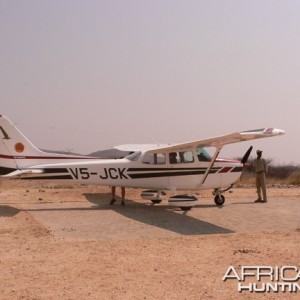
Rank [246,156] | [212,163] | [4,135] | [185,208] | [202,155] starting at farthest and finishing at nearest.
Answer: [246,156], [202,155], [4,135], [212,163], [185,208]

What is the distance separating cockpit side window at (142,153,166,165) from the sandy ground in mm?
1533

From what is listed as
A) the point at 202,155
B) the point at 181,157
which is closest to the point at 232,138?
the point at 202,155

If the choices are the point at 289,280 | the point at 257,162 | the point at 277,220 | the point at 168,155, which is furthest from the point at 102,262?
the point at 257,162

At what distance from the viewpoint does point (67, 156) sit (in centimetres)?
1508

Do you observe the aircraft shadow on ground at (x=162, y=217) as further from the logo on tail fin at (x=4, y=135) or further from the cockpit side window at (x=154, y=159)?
the logo on tail fin at (x=4, y=135)

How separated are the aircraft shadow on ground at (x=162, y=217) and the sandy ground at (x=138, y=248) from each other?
3cm

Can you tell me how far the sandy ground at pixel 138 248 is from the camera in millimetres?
5262

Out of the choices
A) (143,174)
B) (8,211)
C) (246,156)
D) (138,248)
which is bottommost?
(8,211)

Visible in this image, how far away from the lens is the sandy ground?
17.3ft

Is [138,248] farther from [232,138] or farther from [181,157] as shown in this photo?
[181,157]

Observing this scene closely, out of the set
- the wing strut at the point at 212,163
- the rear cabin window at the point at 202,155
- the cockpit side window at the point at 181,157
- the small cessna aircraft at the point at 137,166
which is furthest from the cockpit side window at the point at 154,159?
the wing strut at the point at 212,163

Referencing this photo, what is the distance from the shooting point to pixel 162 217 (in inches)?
470

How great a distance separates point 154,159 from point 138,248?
6820 mm

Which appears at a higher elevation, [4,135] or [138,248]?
[4,135]
